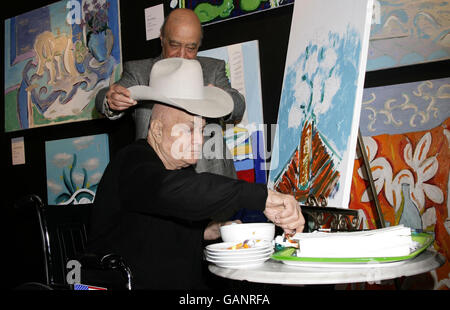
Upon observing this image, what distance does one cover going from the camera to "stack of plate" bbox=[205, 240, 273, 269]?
113cm

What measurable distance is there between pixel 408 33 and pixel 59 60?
2966 mm

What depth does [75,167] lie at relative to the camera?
3.72 m

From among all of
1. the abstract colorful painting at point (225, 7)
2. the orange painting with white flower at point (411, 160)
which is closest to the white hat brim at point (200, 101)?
the orange painting with white flower at point (411, 160)

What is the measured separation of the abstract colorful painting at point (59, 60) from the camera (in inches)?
138

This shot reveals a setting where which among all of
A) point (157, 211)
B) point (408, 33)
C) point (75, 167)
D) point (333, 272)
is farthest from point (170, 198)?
point (75, 167)

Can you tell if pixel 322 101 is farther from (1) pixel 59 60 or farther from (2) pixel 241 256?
(1) pixel 59 60

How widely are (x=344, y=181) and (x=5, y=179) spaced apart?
12.8 feet

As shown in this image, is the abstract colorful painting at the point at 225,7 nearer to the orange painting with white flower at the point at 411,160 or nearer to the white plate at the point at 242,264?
the orange painting with white flower at the point at 411,160

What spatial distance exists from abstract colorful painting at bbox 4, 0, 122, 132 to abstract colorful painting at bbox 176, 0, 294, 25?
0.80 m

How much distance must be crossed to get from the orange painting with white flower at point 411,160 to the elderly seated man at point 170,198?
36.6 inches

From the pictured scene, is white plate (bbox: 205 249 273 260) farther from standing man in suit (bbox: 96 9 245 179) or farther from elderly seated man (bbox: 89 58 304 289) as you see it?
standing man in suit (bbox: 96 9 245 179)

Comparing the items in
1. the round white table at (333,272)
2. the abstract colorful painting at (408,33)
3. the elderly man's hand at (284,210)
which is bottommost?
the round white table at (333,272)

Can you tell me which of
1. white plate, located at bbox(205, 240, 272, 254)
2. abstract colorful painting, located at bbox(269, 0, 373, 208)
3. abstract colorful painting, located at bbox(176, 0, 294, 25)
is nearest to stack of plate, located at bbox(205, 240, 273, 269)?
white plate, located at bbox(205, 240, 272, 254)

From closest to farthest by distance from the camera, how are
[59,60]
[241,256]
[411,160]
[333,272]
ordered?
[333,272] → [241,256] → [411,160] → [59,60]
